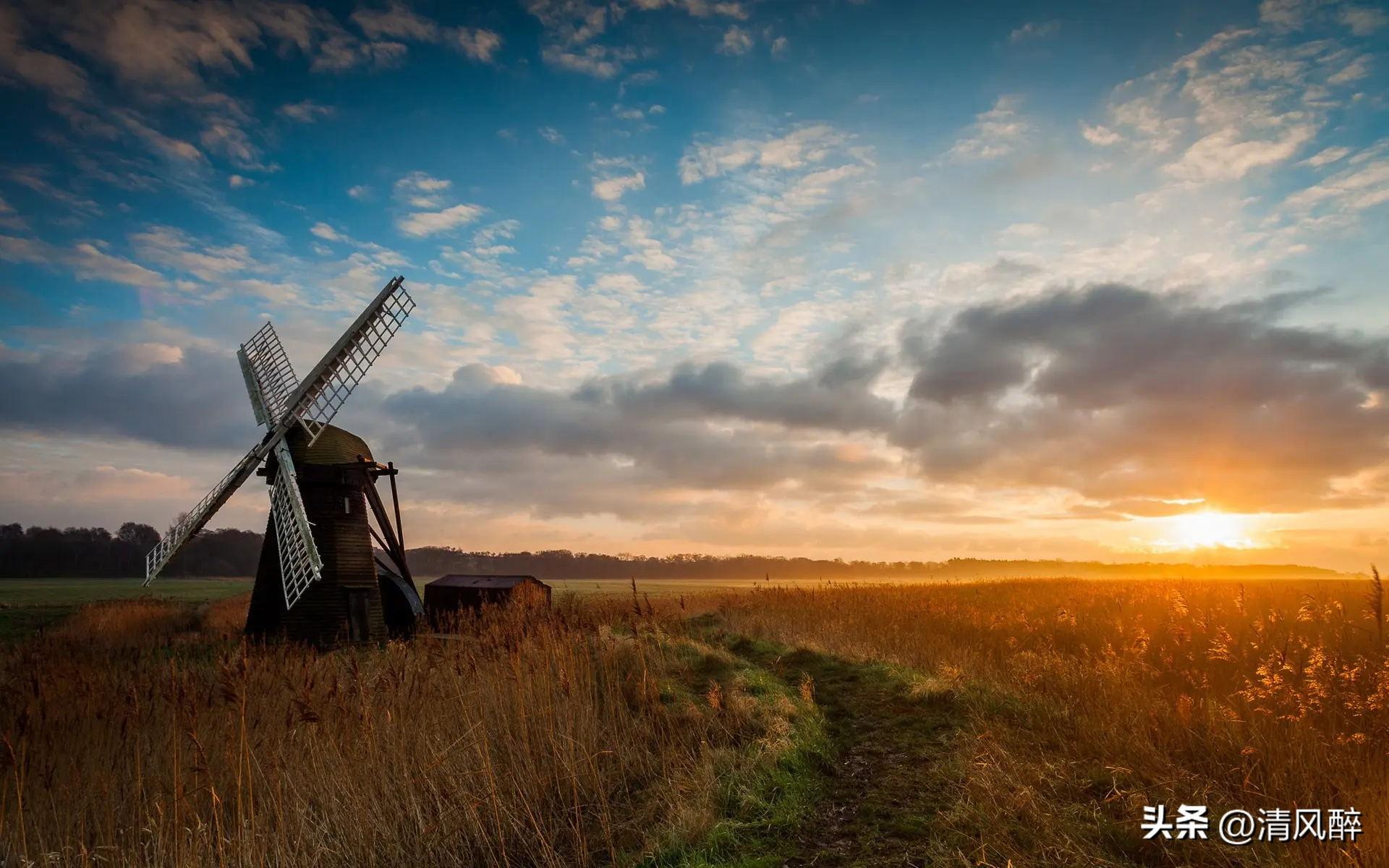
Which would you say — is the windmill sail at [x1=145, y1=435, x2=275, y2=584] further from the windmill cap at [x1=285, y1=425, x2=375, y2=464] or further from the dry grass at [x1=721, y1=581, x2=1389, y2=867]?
the dry grass at [x1=721, y1=581, x2=1389, y2=867]

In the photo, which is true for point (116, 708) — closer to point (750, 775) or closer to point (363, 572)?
point (750, 775)

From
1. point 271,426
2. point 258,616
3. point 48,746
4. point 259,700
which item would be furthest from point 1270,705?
point 271,426

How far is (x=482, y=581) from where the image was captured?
30.7 meters

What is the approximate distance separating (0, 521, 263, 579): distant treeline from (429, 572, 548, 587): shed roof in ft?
243

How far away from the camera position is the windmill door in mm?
20172

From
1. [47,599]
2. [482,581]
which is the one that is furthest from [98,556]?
[482,581]

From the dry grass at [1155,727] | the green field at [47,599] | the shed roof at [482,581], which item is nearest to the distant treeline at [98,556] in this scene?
the green field at [47,599]

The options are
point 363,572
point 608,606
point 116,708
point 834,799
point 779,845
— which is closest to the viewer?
point 779,845

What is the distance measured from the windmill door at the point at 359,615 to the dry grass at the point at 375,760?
10.7 metres

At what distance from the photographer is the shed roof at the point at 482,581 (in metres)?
29.8

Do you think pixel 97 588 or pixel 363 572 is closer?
pixel 363 572

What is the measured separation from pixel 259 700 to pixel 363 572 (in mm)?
14030

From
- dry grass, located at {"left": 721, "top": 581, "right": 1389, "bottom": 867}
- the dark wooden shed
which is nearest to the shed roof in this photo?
the dark wooden shed

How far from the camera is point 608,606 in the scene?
17.4 metres
